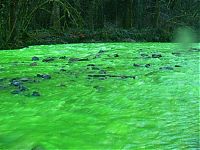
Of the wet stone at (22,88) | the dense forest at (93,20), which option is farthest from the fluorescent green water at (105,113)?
the dense forest at (93,20)

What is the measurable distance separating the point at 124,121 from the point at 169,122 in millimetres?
246

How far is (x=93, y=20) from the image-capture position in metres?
19.1

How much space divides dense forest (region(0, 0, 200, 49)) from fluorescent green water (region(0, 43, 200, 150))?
22.1 ft

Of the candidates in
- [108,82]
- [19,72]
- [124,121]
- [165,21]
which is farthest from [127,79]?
[165,21]

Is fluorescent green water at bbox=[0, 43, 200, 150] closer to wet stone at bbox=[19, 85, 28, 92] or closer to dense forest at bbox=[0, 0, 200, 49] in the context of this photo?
wet stone at bbox=[19, 85, 28, 92]

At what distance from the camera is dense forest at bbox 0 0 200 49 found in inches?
443

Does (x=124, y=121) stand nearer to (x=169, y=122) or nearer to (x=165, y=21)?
(x=169, y=122)

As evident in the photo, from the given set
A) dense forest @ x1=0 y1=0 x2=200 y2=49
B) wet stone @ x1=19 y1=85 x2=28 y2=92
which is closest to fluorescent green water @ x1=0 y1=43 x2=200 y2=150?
wet stone @ x1=19 y1=85 x2=28 y2=92

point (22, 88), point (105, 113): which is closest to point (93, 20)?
point (22, 88)

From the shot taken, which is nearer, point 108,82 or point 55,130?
point 55,130

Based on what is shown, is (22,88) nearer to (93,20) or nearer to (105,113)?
(105,113)

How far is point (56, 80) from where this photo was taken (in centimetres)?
426

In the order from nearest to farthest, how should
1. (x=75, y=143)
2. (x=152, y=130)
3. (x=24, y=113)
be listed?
(x=75, y=143) < (x=152, y=130) < (x=24, y=113)

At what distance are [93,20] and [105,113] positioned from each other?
16.6 meters
